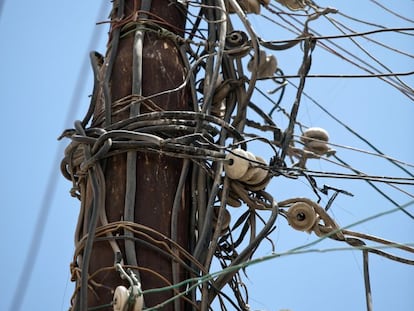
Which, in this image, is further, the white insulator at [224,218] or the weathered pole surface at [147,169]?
the white insulator at [224,218]

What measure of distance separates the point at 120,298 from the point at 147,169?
22.5 inches

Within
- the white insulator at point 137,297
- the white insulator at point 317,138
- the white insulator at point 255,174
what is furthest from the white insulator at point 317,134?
the white insulator at point 137,297

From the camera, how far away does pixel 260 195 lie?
10.4 feet

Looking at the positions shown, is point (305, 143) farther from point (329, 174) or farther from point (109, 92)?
point (109, 92)

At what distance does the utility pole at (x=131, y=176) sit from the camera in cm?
276

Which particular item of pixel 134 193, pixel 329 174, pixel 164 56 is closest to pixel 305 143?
pixel 329 174

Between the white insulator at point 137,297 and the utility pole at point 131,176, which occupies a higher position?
the utility pole at point 131,176

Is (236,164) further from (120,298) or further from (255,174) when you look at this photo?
(120,298)

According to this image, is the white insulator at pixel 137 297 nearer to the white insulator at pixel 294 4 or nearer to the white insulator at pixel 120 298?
the white insulator at pixel 120 298

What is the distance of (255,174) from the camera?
3061 mm

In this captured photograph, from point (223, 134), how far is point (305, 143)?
614 millimetres

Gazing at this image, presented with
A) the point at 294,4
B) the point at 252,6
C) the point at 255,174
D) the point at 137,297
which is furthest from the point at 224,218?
the point at 294,4

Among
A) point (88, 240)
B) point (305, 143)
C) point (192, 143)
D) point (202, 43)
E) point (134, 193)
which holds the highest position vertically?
point (202, 43)

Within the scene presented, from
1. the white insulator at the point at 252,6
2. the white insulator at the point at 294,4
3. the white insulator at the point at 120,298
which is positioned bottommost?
the white insulator at the point at 120,298
